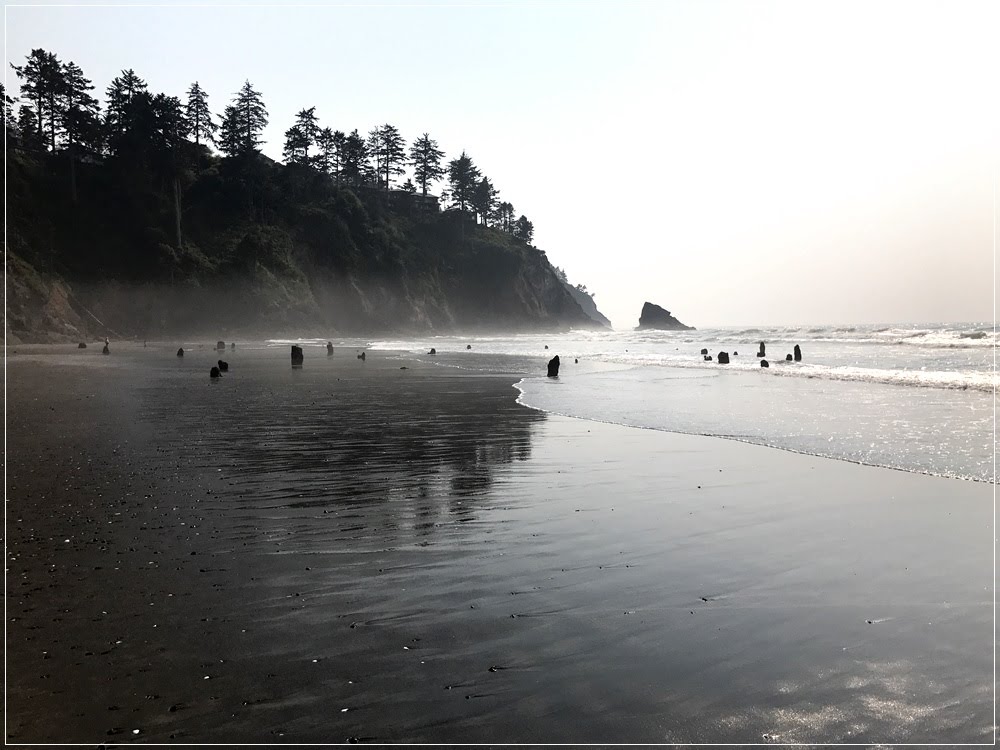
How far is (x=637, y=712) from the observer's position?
348 cm

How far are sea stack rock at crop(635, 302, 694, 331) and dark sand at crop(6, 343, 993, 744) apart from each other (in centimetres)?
17332

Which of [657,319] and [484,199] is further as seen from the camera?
[657,319]

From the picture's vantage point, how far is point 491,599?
5.08m

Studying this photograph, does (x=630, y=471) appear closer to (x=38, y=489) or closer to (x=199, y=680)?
(x=199, y=680)

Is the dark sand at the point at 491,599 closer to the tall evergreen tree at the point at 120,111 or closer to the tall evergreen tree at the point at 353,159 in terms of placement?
the tall evergreen tree at the point at 120,111

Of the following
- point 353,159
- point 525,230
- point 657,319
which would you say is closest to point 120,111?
point 353,159

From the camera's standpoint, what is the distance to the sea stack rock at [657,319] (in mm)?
178750

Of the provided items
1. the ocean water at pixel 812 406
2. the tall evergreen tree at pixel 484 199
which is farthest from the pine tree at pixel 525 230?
the ocean water at pixel 812 406

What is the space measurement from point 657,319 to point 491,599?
181483 millimetres

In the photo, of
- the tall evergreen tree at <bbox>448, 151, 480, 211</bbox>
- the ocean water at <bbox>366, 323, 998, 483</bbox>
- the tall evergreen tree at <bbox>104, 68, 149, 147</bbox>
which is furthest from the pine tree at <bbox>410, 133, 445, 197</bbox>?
the ocean water at <bbox>366, 323, 998, 483</bbox>

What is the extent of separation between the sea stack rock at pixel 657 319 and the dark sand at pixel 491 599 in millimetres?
173319

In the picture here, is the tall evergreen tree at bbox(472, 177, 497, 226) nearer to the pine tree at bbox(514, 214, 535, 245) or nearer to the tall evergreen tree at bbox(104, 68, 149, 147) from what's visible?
the pine tree at bbox(514, 214, 535, 245)

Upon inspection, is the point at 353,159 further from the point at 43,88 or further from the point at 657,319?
the point at 657,319

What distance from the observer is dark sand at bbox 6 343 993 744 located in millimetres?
3482
